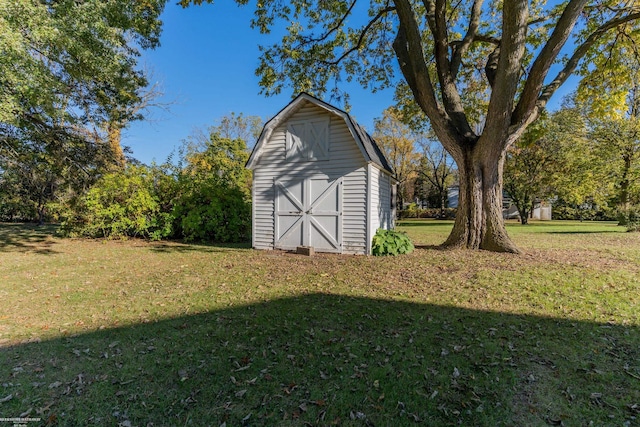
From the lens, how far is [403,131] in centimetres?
2830

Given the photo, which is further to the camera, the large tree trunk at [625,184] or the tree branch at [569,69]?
the large tree trunk at [625,184]

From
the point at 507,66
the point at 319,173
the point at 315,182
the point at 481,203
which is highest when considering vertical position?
the point at 507,66

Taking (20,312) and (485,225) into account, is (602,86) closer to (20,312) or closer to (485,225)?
(485,225)

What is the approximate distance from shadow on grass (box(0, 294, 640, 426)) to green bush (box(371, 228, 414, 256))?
15.0 ft

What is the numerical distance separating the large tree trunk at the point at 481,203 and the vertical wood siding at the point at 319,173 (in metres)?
3.10

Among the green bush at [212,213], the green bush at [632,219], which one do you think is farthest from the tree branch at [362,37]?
the green bush at [632,219]

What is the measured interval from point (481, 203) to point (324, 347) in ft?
23.9

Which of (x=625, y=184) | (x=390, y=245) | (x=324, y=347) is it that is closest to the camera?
(x=324, y=347)

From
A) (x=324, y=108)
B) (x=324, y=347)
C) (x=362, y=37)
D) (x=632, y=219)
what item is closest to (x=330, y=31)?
(x=362, y=37)

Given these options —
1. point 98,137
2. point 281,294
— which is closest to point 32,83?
point 98,137

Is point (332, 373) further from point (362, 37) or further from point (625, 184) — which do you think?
point (625, 184)

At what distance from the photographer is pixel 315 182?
9.43 m

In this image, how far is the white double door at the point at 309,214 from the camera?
9.20 m

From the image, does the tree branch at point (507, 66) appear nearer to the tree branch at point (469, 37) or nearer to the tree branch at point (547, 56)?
the tree branch at point (547, 56)
